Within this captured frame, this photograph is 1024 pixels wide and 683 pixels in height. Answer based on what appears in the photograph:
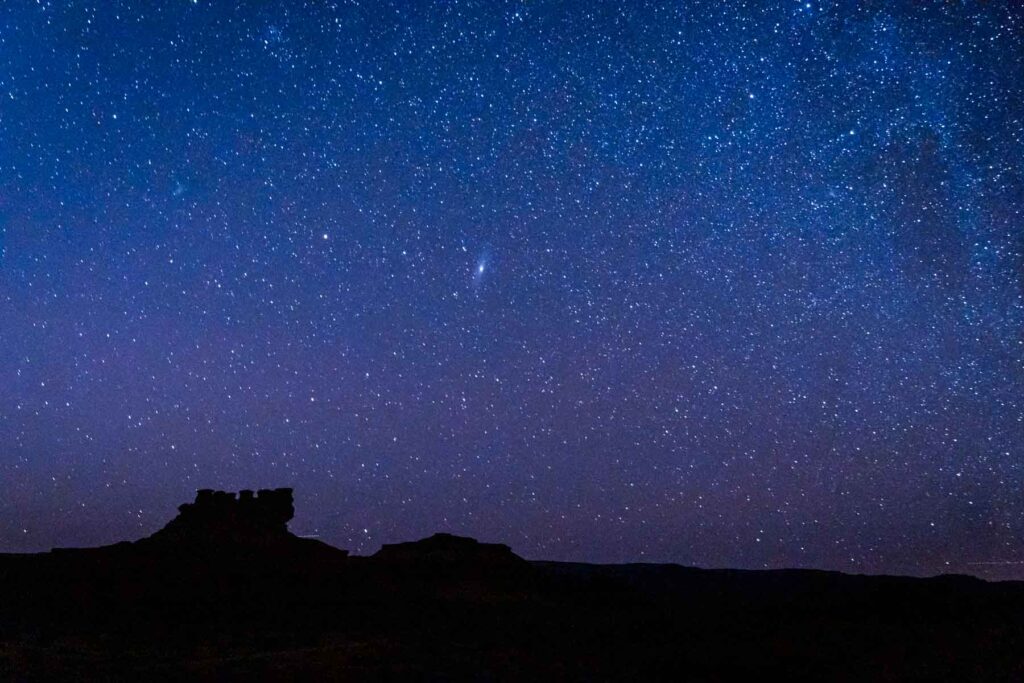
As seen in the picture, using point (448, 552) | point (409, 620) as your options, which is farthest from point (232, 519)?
point (409, 620)

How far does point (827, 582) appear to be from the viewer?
52312 mm

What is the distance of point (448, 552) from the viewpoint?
38.2 metres

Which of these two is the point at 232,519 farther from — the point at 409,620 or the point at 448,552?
the point at 409,620

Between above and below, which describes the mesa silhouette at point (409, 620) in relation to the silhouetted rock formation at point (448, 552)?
below

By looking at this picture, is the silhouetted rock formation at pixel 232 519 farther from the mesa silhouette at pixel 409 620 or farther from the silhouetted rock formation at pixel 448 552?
the silhouetted rock formation at pixel 448 552

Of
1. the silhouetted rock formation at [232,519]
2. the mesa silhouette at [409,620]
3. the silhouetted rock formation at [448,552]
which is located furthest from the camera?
the silhouetted rock formation at [448,552]

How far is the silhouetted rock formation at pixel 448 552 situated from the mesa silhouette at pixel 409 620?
4.9 inches

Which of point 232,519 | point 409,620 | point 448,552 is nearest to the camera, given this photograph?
point 409,620

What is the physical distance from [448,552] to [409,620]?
35.8 ft

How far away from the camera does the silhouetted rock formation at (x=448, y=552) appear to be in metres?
36.9

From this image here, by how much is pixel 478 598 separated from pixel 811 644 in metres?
13.5

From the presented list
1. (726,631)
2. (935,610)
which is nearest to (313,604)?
(726,631)

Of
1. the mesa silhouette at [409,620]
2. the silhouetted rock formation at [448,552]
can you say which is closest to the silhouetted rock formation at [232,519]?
the mesa silhouette at [409,620]

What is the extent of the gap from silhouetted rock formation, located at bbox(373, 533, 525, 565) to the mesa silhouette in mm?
125
